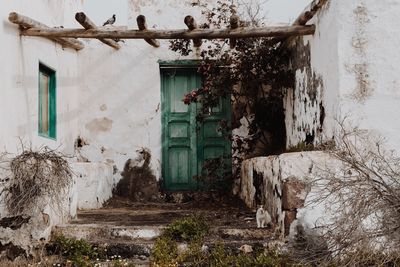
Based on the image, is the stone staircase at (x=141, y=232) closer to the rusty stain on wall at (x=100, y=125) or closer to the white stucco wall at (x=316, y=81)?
the white stucco wall at (x=316, y=81)

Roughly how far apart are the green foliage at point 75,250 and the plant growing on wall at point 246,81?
11.6 ft

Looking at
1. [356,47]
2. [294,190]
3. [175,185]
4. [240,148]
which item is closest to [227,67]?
[240,148]

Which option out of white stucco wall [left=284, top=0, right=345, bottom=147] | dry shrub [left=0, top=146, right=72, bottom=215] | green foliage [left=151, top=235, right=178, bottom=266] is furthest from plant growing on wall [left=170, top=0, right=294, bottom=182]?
green foliage [left=151, top=235, right=178, bottom=266]

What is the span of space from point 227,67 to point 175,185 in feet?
7.81

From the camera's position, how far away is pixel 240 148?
9.76 m

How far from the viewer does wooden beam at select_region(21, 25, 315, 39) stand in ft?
24.6

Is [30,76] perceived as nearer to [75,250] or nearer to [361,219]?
[75,250]

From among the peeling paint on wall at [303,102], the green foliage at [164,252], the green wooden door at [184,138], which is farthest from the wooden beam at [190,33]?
the green foliage at [164,252]

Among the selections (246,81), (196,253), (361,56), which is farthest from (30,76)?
(361,56)

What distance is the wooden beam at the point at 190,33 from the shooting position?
750 centimetres

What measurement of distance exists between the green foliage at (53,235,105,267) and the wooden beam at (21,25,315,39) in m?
2.84

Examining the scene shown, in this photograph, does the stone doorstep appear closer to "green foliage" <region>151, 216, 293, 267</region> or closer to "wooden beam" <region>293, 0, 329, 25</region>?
"green foliage" <region>151, 216, 293, 267</region>

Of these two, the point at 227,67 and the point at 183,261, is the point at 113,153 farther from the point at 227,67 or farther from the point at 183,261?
the point at 183,261

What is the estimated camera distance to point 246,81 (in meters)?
9.37
